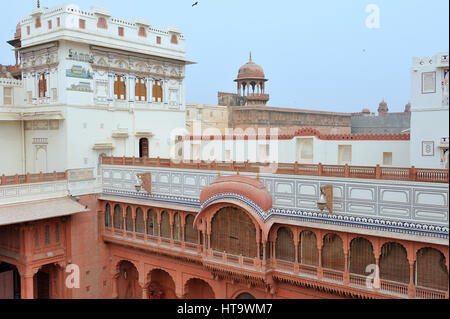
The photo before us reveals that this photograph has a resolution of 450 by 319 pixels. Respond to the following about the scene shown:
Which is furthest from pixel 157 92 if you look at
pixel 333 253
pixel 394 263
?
pixel 394 263

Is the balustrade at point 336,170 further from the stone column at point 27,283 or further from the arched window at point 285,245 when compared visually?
the stone column at point 27,283

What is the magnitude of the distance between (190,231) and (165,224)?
142 cm

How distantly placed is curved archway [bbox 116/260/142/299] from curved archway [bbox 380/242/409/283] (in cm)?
1214

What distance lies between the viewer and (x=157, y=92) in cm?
2178

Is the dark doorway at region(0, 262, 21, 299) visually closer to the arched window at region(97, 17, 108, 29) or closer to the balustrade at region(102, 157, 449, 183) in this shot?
the balustrade at region(102, 157, 449, 183)

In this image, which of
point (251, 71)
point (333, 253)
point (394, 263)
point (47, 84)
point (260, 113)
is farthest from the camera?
point (251, 71)

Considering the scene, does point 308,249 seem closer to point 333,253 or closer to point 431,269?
point 333,253

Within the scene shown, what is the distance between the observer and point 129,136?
20.6 m

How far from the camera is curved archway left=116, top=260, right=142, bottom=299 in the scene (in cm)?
1991

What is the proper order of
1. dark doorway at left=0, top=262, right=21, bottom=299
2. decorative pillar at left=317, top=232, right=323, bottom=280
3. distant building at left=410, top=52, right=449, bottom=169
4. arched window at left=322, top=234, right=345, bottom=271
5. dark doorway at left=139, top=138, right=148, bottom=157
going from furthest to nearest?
1. dark doorway at left=139, top=138, right=148, bottom=157
2. dark doorway at left=0, top=262, right=21, bottom=299
3. distant building at left=410, top=52, right=449, bottom=169
4. decorative pillar at left=317, top=232, right=323, bottom=280
5. arched window at left=322, top=234, right=345, bottom=271

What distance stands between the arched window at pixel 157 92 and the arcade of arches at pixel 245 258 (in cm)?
607

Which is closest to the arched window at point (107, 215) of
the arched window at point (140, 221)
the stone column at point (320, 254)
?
the arched window at point (140, 221)

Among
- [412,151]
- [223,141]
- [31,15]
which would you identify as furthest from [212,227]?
[31,15]

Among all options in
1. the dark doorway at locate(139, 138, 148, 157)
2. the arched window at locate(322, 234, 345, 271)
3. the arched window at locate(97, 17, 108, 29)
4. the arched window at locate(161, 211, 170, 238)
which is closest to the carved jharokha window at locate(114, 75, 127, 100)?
the arched window at locate(97, 17, 108, 29)
